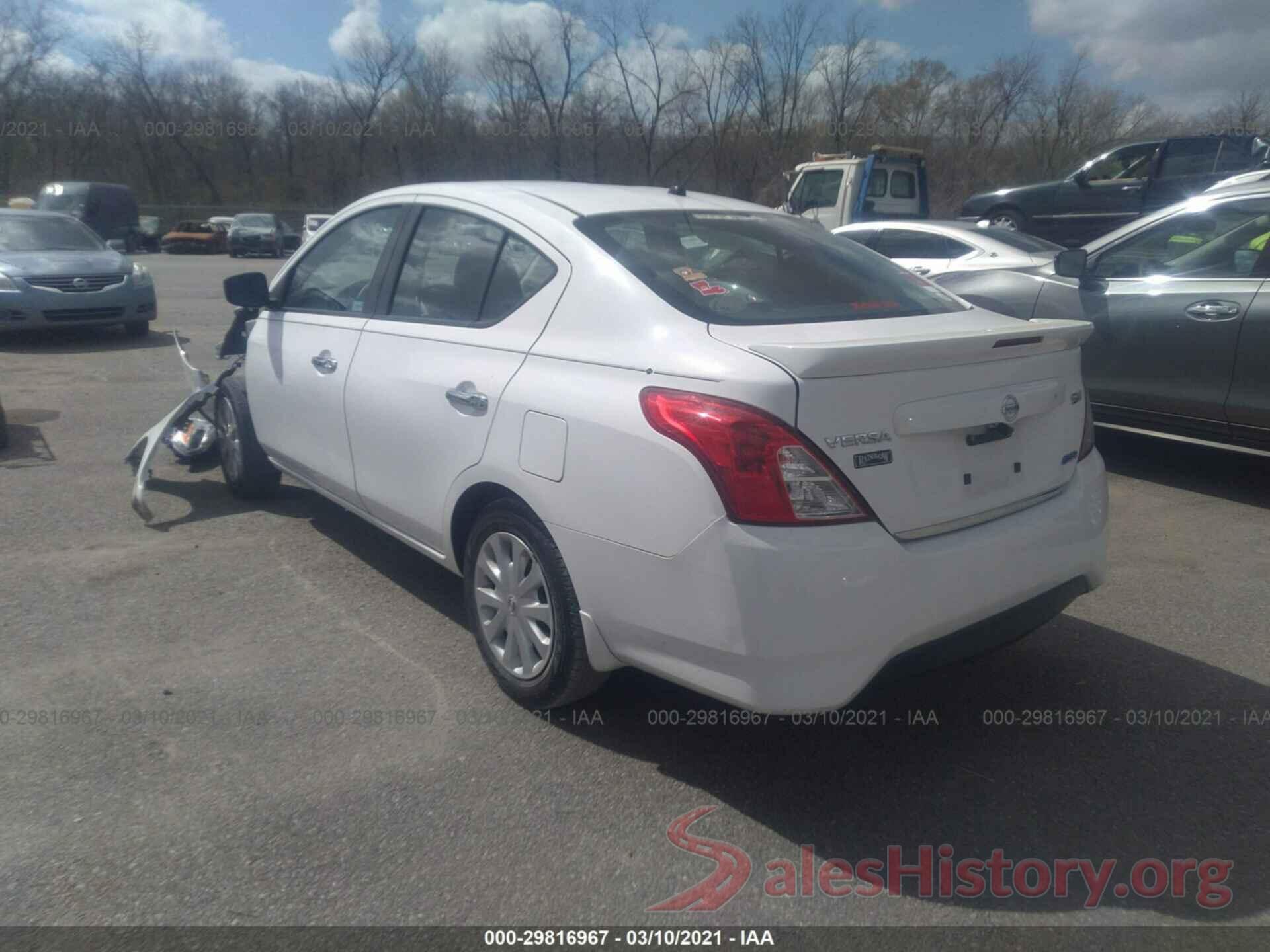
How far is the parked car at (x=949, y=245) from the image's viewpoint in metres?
8.12

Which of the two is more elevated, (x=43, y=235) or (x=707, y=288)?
(x=707, y=288)

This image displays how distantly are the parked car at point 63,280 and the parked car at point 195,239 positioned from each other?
29890mm

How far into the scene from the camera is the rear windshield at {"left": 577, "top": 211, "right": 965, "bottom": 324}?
3.05 meters

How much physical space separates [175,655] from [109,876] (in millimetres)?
1300

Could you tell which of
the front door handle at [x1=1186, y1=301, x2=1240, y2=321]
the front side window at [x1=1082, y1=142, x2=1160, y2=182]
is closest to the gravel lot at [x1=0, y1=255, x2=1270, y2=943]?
the front door handle at [x1=1186, y1=301, x2=1240, y2=321]

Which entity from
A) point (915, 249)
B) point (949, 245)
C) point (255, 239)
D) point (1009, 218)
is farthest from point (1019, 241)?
point (255, 239)

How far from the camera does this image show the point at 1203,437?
569 cm

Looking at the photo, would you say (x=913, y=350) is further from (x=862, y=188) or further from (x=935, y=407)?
(x=862, y=188)

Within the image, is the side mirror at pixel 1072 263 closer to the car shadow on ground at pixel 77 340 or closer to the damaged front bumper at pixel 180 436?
the damaged front bumper at pixel 180 436

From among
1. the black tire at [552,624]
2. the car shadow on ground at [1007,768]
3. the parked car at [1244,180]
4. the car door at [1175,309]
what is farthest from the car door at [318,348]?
the parked car at [1244,180]

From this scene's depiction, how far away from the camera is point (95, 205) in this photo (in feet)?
90.1

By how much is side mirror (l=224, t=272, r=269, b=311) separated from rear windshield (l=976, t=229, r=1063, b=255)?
597cm

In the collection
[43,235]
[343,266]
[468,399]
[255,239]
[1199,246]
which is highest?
[1199,246]

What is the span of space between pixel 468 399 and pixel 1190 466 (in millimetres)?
5098
